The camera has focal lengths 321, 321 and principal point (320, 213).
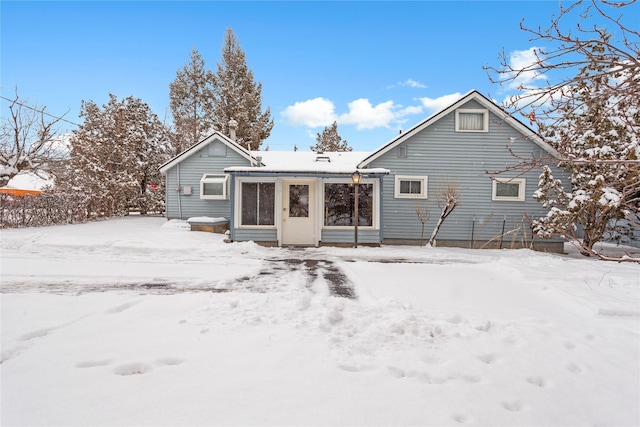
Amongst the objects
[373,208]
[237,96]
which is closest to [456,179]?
[373,208]

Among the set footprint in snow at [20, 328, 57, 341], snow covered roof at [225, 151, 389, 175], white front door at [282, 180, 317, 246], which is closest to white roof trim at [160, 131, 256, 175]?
snow covered roof at [225, 151, 389, 175]

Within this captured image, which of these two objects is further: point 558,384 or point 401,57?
point 401,57

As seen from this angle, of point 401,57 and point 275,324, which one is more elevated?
point 401,57

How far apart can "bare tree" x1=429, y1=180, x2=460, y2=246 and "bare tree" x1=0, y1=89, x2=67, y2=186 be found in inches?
687

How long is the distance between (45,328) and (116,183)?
18811 millimetres

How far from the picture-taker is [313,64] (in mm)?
16391

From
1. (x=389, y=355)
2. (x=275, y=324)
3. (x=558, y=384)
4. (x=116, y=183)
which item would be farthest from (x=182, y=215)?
(x=558, y=384)

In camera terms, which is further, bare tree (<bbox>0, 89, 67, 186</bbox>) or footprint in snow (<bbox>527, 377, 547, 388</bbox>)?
bare tree (<bbox>0, 89, 67, 186</bbox>)

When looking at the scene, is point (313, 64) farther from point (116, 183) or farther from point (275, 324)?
point (275, 324)

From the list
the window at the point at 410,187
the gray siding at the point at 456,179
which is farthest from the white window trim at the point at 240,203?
the window at the point at 410,187

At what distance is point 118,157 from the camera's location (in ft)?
66.3

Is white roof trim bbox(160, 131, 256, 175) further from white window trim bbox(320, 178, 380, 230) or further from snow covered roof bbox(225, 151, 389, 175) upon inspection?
white window trim bbox(320, 178, 380, 230)

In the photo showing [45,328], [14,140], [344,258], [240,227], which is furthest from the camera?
[14,140]

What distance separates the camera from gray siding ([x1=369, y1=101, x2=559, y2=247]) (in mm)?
12578
